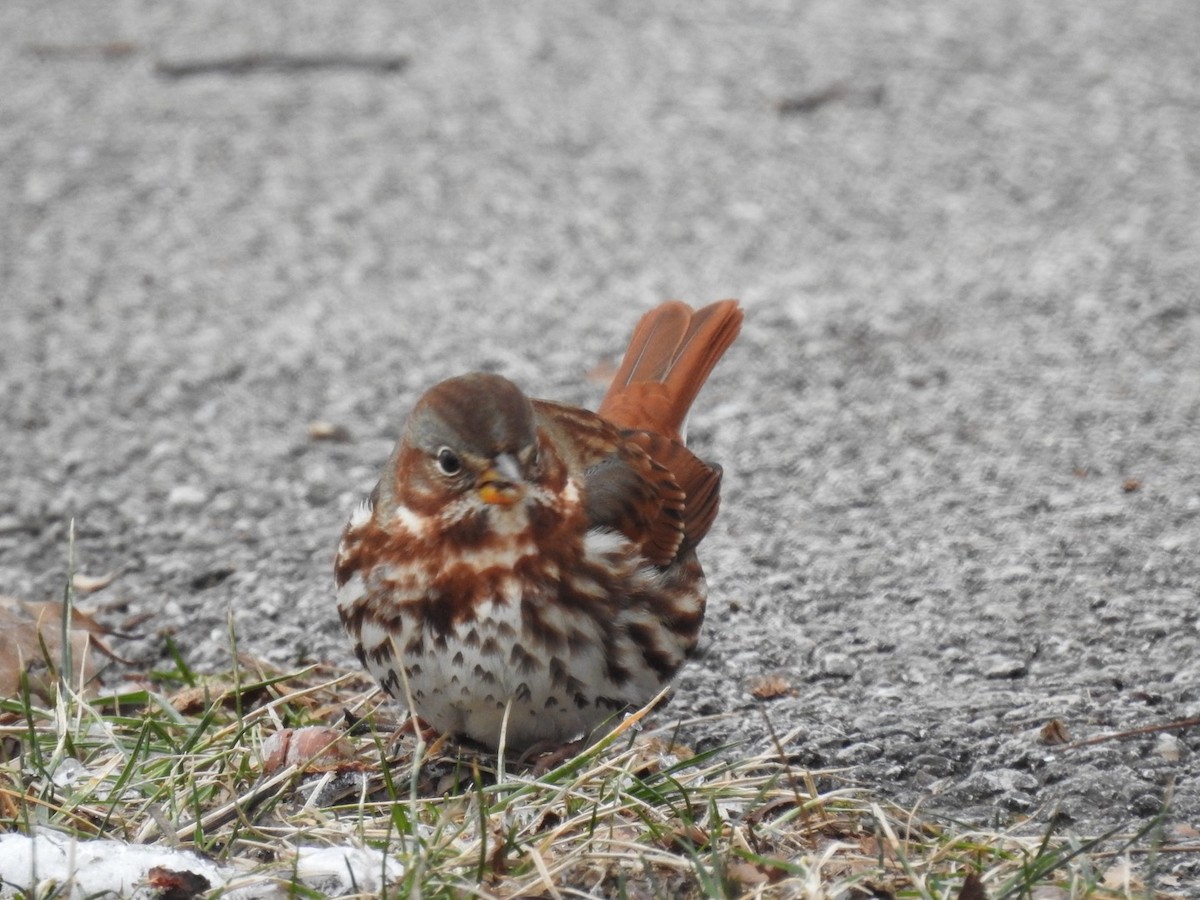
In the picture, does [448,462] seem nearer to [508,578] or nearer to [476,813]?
[508,578]

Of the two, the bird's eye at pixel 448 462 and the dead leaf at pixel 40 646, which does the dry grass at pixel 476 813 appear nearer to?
the dead leaf at pixel 40 646

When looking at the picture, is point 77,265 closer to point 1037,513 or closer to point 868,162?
point 868,162

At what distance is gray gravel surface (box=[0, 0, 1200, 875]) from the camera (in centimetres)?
509

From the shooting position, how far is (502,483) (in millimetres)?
4156

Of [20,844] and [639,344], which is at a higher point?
[639,344]

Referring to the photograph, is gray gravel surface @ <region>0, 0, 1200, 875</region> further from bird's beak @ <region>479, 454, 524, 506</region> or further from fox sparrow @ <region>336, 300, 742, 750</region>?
bird's beak @ <region>479, 454, 524, 506</region>

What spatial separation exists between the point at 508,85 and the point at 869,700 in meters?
5.83

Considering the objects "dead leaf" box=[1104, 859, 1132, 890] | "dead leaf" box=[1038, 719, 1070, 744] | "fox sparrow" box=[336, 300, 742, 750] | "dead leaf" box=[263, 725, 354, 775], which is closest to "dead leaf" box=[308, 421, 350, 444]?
"fox sparrow" box=[336, 300, 742, 750]

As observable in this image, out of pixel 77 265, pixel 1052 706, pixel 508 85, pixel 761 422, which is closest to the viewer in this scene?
pixel 1052 706

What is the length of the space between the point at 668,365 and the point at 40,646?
1985 millimetres

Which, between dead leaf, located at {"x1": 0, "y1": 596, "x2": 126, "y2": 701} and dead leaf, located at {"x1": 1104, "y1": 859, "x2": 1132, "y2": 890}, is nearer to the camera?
dead leaf, located at {"x1": 1104, "y1": 859, "x2": 1132, "y2": 890}

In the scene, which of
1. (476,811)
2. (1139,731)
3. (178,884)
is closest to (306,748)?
(476,811)

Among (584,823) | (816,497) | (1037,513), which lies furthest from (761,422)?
(584,823)

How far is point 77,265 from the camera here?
8344 millimetres
